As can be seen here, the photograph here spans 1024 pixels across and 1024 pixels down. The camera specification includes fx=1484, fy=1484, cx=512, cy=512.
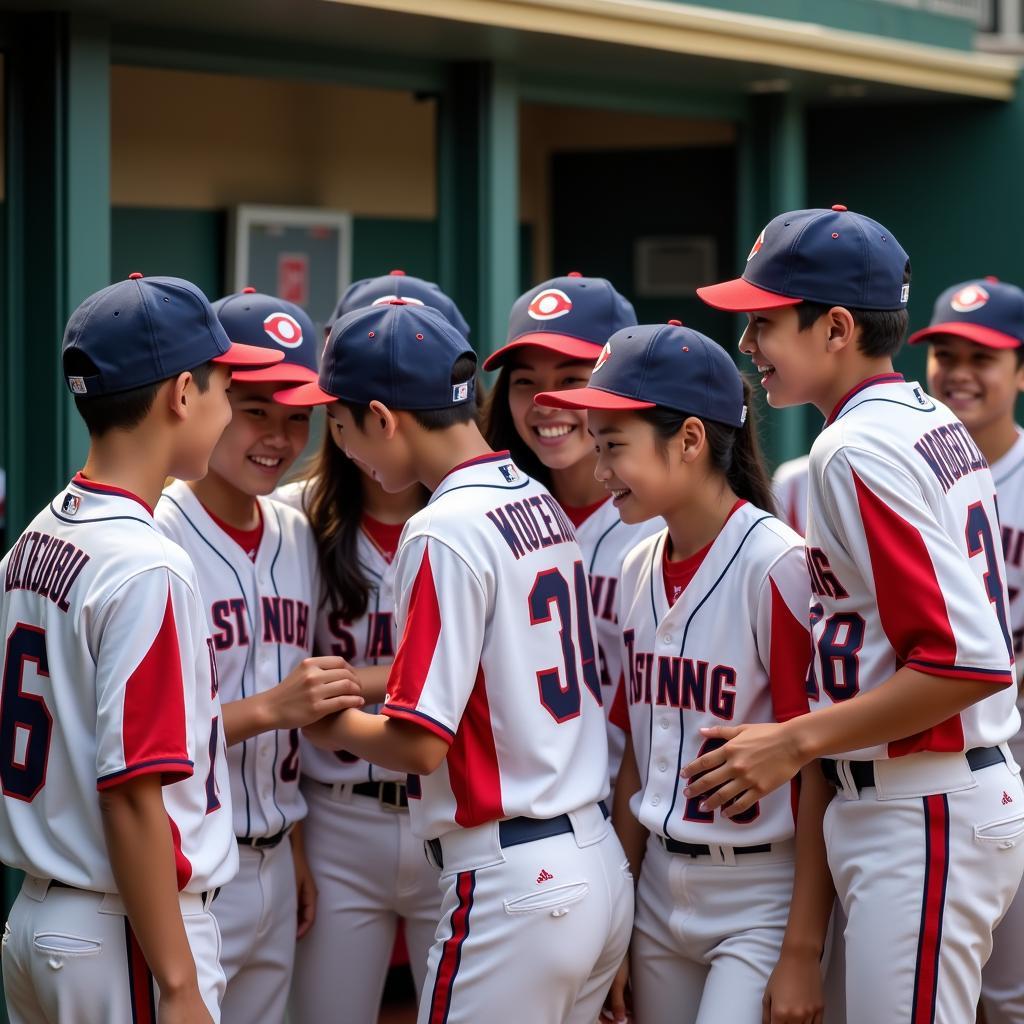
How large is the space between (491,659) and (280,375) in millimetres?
811

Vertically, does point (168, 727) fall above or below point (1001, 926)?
above

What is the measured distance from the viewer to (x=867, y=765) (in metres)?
2.25

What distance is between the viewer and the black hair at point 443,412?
236 cm

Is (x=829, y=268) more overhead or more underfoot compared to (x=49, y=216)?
more underfoot

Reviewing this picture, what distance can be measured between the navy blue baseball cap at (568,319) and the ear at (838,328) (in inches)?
24.2

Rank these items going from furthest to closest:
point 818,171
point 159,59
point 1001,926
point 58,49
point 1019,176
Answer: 1. point 818,171
2. point 1019,176
3. point 159,59
4. point 58,49
5. point 1001,926

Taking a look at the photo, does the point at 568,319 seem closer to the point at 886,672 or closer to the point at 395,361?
the point at 395,361

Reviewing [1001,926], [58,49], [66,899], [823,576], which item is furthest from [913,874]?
[58,49]

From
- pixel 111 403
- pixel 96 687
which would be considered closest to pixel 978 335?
pixel 111 403

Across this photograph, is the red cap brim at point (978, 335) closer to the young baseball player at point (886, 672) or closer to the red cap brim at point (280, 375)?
the young baseball player at point (886, 672)

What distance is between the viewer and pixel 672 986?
8.05 ft

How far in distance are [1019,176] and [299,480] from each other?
393 cm

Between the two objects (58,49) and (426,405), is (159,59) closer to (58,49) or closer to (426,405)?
(58,49)

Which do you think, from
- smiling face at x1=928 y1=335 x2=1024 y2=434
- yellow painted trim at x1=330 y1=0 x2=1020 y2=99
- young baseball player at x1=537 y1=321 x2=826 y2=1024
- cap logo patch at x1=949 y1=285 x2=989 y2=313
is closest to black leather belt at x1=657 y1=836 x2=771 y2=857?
young baseball player at x1=537 y1=321 x2=826 y2=1024
